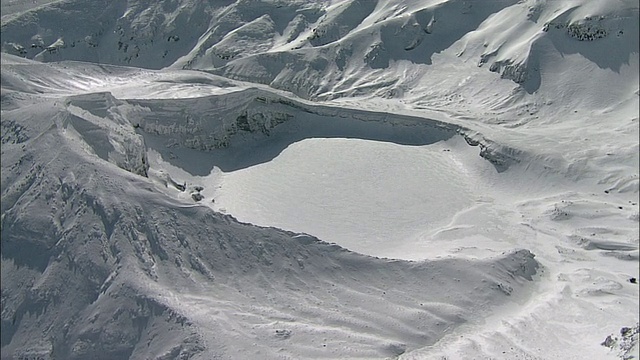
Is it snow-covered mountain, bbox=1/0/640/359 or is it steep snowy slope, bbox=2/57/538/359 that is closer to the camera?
steep snowy slope, bbox=2/57/538/359

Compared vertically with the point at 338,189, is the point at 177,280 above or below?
above

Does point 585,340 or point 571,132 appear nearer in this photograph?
point 585,340

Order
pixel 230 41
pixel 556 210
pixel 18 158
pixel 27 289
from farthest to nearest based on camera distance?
pixel 230 41 < pixel 556 210 < pixel 18 158 < pixel 27 289

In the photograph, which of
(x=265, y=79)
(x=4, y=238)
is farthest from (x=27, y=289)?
(x=265, y=79)

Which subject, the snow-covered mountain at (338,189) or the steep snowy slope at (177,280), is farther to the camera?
the snow-covered mountain at (338,189)

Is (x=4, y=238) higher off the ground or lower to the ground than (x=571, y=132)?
higher

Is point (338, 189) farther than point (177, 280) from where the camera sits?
Yes

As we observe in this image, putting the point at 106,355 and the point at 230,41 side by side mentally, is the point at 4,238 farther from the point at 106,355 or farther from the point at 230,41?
the point at 230,41

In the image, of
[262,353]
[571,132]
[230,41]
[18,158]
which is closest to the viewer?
[262,353]
